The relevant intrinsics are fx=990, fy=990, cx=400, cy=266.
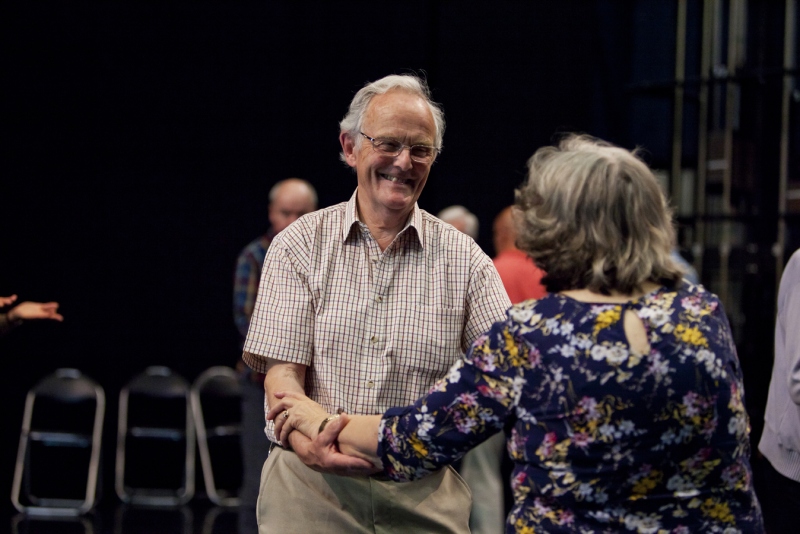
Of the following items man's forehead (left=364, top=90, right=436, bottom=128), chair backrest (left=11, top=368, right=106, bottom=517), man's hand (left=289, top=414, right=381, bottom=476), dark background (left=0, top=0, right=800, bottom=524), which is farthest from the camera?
dark background (left=0, top=0, right=800, bottom=524)

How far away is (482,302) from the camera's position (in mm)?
2270

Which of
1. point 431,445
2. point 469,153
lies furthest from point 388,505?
point 469,153

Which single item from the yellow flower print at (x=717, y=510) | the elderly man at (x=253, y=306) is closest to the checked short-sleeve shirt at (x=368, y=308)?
the yellow flower print at (x=717, y=510)

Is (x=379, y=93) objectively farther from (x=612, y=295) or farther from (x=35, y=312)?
(x=35, y=312)

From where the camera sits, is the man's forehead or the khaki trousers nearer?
the khaki trousers

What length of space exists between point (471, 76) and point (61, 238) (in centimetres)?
286

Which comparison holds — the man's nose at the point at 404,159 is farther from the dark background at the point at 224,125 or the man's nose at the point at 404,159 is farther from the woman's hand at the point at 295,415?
the dark background at the point at 224,125

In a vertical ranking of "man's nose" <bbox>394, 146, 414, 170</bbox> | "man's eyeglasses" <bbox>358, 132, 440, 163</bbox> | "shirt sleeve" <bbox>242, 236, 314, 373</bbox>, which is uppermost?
"man's eyeglasses" <bbox>358, 132, 440, 163</bbox>

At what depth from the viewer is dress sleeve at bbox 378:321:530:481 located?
66.3 inches

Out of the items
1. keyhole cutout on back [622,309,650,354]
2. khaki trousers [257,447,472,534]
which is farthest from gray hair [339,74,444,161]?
keyhole cutout on back [622,309,650,354]

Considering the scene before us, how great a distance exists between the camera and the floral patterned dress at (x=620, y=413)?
5.29 ft

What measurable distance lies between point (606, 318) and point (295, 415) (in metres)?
0.78

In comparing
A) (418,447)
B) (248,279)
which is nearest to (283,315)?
(418,447)

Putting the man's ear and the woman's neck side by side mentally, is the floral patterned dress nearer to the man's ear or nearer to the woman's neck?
the woman's neck
